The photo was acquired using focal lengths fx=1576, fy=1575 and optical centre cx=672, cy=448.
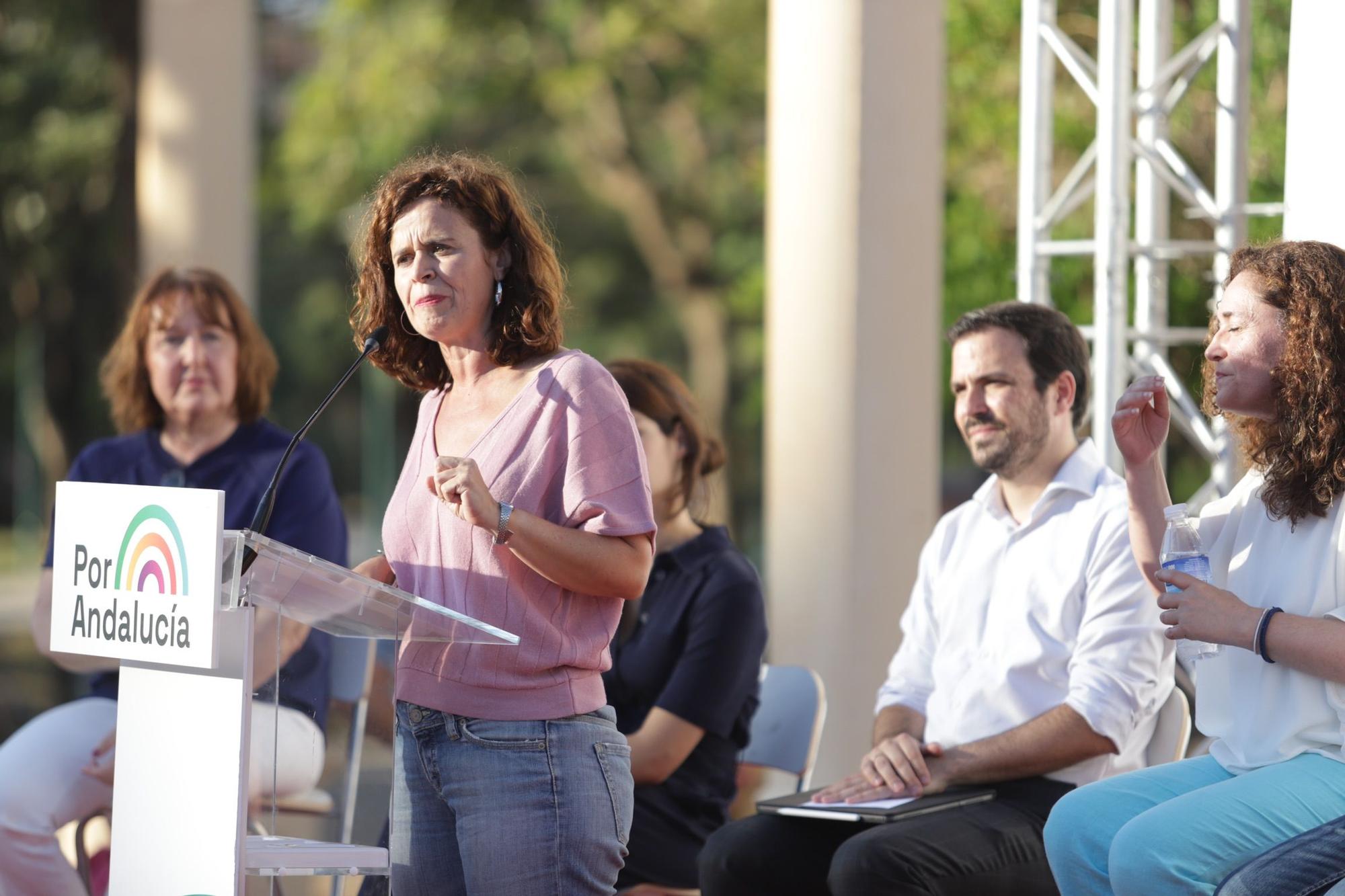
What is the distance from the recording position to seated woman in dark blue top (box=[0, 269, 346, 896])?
3.90m

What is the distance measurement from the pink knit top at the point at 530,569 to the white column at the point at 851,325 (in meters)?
2.93

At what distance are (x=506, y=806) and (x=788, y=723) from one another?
1660mm

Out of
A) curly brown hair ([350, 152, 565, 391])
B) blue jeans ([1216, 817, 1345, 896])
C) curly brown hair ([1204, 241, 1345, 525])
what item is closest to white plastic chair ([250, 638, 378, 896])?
curly brown hair ([350, 152, 565, 391])

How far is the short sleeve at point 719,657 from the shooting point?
12.0 feet

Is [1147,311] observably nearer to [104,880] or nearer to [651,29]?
[104,880]

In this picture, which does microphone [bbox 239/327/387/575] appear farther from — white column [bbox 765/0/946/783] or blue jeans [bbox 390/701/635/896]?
white column [bbox 765/0/946/783]

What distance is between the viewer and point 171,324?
431 cm

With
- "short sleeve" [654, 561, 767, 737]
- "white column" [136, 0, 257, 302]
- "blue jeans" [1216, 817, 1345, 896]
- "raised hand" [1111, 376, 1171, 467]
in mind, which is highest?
"white column" [136, 0, 257, 302]

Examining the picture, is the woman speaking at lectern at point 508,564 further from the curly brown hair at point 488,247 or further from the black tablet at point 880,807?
the black tablet at point 880,807

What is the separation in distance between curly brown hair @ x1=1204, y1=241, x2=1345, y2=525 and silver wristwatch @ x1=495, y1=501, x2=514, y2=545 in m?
1.38

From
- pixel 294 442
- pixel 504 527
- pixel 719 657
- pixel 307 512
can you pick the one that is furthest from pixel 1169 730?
pixel 307 512

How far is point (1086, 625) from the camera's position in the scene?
3.44 m

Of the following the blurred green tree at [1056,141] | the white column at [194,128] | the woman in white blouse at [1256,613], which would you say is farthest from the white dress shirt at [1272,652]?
the white column at [194,128]

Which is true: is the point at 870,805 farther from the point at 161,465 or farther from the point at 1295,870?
the point at 161,465
